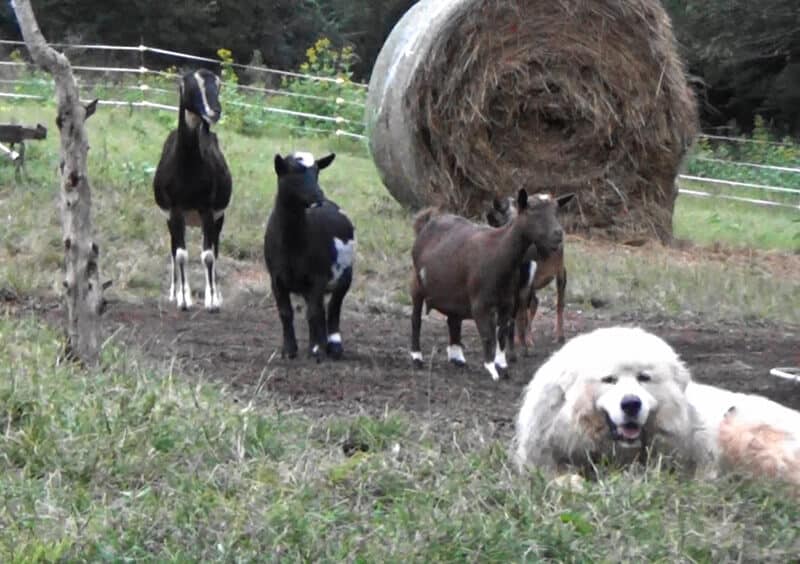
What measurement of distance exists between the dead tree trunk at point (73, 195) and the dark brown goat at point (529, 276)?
9.66 ft

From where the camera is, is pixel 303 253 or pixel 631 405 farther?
pixel 303 253

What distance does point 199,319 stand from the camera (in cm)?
1195

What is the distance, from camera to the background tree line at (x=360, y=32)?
30.3 meters

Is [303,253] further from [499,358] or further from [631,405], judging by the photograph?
[631,405]

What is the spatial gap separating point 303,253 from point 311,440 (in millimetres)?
3385

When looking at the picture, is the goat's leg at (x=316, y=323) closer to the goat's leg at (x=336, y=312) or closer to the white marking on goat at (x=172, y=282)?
the goat's leg at (x=336, y=312)

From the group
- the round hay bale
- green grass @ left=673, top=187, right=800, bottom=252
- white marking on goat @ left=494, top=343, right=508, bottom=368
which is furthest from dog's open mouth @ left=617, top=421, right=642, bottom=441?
green grass @ left=673, top=187, right=800, bottom=252

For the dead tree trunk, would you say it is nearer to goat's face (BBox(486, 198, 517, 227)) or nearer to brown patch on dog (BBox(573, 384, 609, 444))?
brown patch on dog (BBox(573, 384, 609, 444))

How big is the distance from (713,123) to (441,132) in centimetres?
2073

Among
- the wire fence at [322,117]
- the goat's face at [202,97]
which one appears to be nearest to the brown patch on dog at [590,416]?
the goat's face at [202,97]

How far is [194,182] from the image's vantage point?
42.7ft

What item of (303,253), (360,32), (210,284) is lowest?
(360,32)


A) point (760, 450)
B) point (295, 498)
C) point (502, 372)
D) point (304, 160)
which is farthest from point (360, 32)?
point (295, 498)

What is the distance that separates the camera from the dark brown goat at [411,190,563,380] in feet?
32.7
